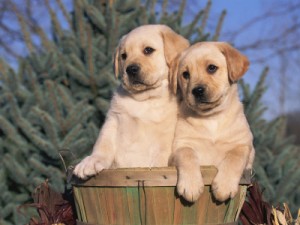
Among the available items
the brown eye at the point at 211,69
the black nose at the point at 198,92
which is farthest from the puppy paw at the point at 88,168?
the brown eye at the point at 211,69

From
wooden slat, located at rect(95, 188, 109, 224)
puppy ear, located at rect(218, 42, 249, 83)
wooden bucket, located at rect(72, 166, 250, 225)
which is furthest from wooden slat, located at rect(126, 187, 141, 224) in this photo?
puppy ear, located at rect(218, 42, 249, 83)

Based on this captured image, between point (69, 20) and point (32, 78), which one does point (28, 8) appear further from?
point (32, 78)

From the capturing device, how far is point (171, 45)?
3.17 meters

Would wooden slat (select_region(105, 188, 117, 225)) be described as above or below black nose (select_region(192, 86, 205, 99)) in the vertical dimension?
below

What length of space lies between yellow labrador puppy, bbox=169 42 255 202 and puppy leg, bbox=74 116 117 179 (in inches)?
13.6

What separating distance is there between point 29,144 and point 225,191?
248cm

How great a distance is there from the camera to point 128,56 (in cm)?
322

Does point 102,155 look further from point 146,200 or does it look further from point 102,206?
point 146,200

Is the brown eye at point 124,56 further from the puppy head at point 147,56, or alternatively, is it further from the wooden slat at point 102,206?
the wooden slat at point 102,206

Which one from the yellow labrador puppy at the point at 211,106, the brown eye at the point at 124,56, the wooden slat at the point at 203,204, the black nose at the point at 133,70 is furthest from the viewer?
the brown eye at the point at 124,56

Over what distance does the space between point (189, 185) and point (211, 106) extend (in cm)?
72

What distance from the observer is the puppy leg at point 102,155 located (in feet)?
8.13

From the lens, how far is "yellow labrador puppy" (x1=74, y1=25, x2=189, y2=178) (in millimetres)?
2910

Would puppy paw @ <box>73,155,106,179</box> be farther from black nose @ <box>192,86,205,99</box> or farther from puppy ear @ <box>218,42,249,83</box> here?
puppy ear @ <box>218,42,249,83</box>
